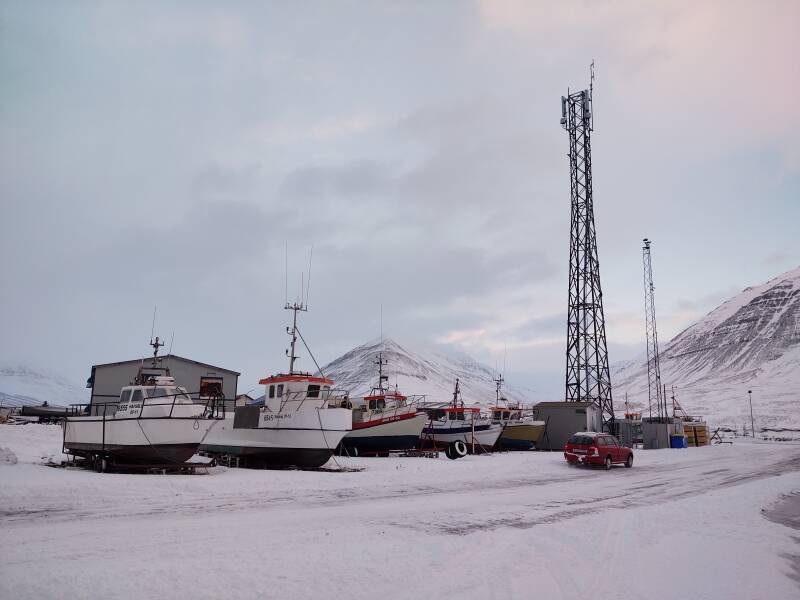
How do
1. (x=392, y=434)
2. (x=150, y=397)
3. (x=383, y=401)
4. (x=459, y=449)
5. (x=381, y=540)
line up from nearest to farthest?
1. (x=381, y=540)
2. (x=150, y=397)
3. (x=459, y=449)
4. (x=392, y=434)
5. (x=383, y=401)

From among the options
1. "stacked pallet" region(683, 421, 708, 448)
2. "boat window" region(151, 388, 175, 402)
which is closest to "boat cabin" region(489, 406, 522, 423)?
"stacked pallet" region(683, 421, 708, 448)

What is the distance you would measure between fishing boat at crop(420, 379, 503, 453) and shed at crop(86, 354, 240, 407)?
1307 centimetres

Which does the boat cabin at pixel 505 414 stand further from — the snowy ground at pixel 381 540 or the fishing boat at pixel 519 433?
the snowy ground at pixel 381 540

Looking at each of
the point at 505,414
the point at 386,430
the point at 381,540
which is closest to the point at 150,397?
the point at 381,540

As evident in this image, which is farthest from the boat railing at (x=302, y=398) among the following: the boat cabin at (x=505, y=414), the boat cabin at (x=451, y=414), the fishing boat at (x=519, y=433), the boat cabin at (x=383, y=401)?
the boat cabin at (x=505, y=414)

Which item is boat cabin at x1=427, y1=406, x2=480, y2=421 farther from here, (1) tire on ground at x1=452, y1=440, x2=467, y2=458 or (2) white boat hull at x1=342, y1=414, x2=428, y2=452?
(1) tire on ground at x1=452, y1=440, x2=467, y2=458

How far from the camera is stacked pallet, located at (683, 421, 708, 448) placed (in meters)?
53.0

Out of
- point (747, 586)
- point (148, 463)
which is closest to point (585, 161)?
point (148, 463)

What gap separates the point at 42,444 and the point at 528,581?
31.7 meters

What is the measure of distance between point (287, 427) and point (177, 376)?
69.9ft

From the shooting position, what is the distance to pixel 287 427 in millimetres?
22625

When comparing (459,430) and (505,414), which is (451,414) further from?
(505,414)

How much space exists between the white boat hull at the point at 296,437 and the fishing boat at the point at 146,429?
2954mm

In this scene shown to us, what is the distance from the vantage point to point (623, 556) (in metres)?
8.97
